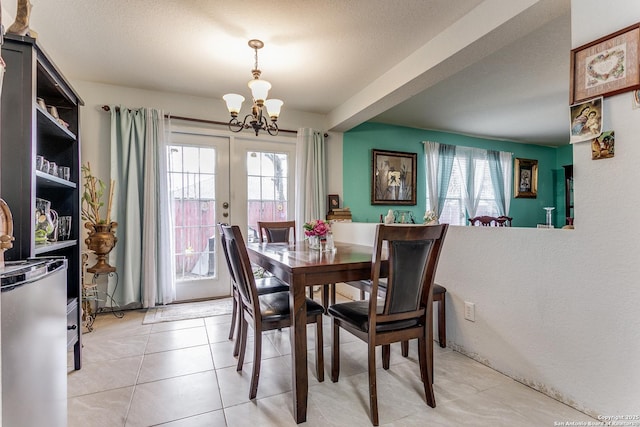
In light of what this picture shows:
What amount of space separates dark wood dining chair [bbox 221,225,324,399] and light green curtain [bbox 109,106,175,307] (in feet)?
5.83

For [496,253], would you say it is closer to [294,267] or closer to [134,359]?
[294,267]

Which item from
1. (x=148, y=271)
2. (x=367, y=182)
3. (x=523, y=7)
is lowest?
(x=148, y=271)

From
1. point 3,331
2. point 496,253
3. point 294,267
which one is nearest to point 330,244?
point 294,267

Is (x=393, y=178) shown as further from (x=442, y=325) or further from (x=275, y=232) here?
(x=442, y=325)

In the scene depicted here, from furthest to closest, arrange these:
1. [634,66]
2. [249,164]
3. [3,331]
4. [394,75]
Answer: [249,164]
[394,75]
[634,66]
[3,331]

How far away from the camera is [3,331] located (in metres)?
0.73

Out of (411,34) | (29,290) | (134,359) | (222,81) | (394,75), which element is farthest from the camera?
(222,81)

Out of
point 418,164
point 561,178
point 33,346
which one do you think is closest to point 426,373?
point 33,346

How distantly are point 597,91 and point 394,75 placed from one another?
1689 mm

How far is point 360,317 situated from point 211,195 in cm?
269

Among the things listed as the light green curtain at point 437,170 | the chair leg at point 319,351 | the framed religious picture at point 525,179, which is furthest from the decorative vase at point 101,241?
the framed religious picture at point 525,179

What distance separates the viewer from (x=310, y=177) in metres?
4.00

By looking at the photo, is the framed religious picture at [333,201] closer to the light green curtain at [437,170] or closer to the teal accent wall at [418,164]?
the teal accent wall at [418,164]

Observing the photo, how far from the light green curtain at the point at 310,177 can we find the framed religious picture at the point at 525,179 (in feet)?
13.2
